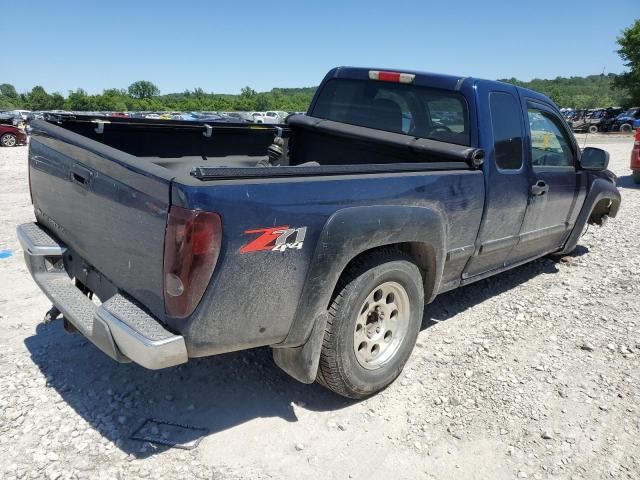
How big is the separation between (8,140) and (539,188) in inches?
811

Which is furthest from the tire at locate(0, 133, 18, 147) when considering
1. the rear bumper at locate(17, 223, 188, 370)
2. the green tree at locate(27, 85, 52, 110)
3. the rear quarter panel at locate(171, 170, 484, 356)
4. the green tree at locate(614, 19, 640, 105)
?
the green tree at locate(27, 85, 52, 110)

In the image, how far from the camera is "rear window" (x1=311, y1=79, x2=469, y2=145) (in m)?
3.89

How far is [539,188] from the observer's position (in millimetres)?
4285

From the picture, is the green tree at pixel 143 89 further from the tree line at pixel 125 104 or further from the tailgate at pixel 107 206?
the tailgate at pixel 107 206

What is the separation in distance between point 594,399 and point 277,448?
2.13 m

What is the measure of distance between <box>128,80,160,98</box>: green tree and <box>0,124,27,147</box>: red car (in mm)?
120691

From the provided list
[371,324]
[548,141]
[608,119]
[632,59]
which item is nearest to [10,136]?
[548,141]

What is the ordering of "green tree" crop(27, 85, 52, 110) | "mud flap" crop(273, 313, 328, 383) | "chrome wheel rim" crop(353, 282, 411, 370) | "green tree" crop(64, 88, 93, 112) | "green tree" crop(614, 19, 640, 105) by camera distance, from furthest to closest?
"green tree" crop(27, 85, 52, 110) < "green tree" crop(64, 88, 93, 112) < "green tree" crop(614, 19, 640, 105) < "chrome wheel rim" crop(353, 282, 411, 370) < "mud flap" crop(273, 313, 328, 383)

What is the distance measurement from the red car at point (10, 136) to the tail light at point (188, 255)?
2073 centimetres

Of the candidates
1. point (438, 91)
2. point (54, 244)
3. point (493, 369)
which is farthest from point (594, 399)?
point (54, 244)

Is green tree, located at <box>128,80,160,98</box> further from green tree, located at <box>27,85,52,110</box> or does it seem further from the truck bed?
the truck bed

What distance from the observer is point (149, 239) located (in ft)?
7.43

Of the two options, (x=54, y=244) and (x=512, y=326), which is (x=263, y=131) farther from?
(x=512, y=326)

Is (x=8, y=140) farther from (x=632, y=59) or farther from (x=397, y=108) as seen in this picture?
(x=632, y=59)
